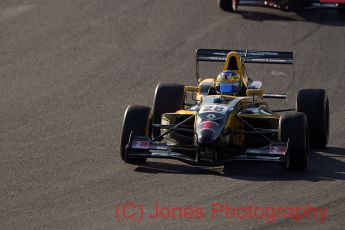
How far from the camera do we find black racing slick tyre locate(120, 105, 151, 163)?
1359 cm

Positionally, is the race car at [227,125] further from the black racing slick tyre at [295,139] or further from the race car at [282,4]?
the race car at [282,4]

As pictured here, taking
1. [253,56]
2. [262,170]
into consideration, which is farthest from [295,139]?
[253,56]

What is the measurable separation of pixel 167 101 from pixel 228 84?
0.91 metres

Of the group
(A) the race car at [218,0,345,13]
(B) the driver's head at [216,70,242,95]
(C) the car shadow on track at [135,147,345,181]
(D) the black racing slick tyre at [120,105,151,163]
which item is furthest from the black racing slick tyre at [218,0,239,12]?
(D) the black racing slick tyre at [120,105,151,163]

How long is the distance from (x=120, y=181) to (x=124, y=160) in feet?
3.33

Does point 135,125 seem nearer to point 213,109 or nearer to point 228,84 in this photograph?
point 213,109

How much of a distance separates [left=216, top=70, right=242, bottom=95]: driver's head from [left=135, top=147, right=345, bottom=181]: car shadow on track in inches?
49.8

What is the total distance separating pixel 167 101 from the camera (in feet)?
47.8

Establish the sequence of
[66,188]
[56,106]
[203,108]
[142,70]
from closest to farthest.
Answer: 1. [66,188]
2. [203,108]
3. [56,106]
4. [142,70]

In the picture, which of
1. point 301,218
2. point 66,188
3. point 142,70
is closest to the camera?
point 301,218

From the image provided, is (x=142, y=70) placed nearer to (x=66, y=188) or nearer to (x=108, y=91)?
(x=108, y=91)

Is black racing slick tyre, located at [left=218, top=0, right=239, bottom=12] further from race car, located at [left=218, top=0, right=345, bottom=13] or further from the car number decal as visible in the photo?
the car number decal

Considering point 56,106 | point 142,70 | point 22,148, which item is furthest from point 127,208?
point 142,70

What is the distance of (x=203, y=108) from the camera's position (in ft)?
44.1
